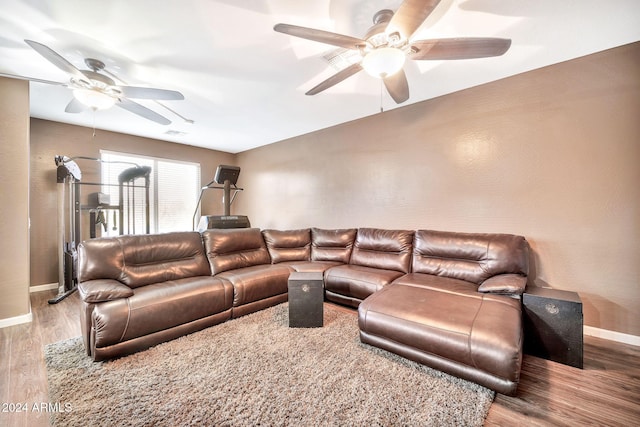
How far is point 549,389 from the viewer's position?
1605 millimetres

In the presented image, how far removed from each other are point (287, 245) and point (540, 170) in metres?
3.13

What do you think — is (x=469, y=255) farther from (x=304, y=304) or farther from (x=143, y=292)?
(x=143, y=292)

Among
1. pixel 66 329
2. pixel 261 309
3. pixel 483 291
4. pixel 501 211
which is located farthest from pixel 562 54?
pixel 66 329

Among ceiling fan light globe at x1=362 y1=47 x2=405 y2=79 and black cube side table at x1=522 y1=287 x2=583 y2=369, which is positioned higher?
ceiling fan light globe at x1=362 y1=47 x2=405 y2=79

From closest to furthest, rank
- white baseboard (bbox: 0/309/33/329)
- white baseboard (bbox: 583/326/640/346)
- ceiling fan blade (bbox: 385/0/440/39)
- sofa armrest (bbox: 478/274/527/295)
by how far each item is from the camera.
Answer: ceiling fan blade (bbox: 385/0/440/39), sofa armrest (bbox: 478/274/527/295), white baseboard (bbox: 583/326/640/346), white baseboard (bbox: 0/309/33/329)

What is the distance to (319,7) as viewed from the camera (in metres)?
1.75

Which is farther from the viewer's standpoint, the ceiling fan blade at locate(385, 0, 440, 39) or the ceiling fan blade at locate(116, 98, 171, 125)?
the ceiling fan blade at locate(116, 98, 171, 125)

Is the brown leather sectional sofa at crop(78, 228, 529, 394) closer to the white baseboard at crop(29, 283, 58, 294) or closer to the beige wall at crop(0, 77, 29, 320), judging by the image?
the beige wall at crop(0, 77, 29, 320)

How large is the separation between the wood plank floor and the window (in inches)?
111

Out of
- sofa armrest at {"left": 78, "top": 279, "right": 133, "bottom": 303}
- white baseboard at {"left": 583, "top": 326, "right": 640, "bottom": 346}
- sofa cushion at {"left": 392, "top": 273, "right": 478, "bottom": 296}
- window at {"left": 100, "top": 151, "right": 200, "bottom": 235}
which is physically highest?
window at {"left": 100, "top": 151, "right": 200, "bottom": 235}

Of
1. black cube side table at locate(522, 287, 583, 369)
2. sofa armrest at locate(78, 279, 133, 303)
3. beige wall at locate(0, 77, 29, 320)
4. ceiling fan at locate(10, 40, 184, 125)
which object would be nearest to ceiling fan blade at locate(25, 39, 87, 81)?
ceiling fan at locate(10, 40, 184, 125)

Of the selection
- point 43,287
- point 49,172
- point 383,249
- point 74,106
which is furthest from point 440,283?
point 49,172

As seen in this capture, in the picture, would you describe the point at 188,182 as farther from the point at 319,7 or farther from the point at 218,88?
the point at 319,7

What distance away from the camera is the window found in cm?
451
